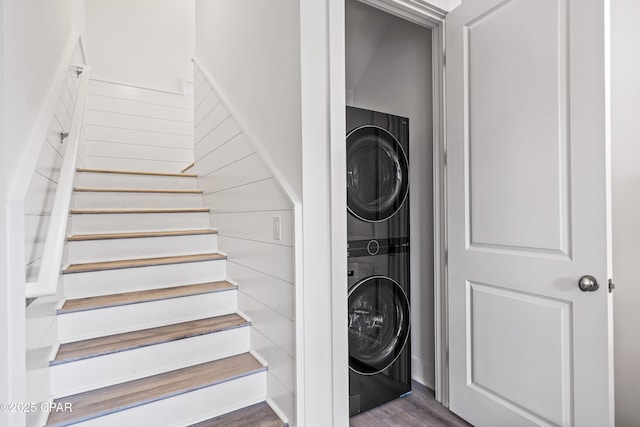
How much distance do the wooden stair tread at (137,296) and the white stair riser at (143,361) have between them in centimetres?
28

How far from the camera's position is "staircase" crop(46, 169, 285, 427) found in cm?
144

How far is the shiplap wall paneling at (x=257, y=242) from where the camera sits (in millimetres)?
1509

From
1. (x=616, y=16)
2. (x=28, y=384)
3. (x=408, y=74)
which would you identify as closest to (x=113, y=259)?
(x=28, y=384)

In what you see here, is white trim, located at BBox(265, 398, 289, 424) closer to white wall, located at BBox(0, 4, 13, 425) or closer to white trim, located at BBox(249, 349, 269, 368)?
white trim, located at BBox(249, 349, 269, 368)

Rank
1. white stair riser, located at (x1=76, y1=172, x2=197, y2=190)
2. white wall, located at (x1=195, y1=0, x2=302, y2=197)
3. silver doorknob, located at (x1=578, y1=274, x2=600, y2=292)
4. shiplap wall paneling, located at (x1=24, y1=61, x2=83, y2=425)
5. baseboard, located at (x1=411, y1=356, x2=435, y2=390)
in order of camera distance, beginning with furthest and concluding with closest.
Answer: white stair riser, located at (x1=76, y1=172, x2=197, y2=190), baseboard, located at (x1=411, y1=356, x2=435, y2=390), white wall, located at (x1=195, y1=0, x2=302, y2=197), silver doorknob, located at (x1=578, y1=274, x2=600, y2=292), shiplap wall paneling, located at (x1=24, y1=61, x2=83, y2=425)

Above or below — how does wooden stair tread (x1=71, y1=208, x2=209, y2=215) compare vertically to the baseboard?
above

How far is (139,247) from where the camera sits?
216 cm

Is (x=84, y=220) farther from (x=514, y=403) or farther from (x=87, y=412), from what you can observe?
(x=514, y=403)

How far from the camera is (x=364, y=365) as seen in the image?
1869 millimetres

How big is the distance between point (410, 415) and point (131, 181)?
2743mm

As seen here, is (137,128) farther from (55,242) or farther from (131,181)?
(55,242)

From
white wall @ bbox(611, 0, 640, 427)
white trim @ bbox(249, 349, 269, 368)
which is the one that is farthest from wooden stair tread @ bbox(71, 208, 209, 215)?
white wall @ bbox(611, 0, 640, 427)

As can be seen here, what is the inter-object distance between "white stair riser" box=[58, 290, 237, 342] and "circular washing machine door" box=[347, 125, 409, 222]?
0.97 meters

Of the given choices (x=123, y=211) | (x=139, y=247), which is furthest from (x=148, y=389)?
(x=123, y=211)
